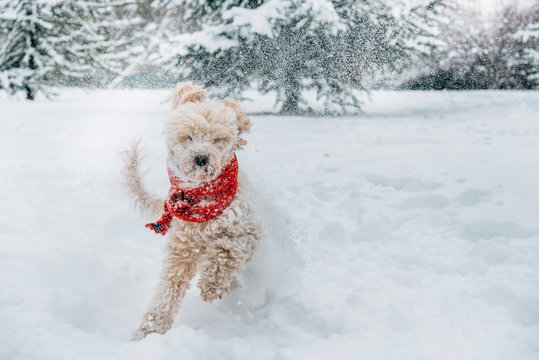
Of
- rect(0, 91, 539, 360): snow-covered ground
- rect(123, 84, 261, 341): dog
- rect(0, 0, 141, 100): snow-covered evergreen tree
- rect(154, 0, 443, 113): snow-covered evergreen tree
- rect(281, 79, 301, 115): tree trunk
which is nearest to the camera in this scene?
rect(0, 91, 539, 360): snow-covered ground

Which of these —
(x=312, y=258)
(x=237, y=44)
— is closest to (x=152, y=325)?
(x=312, y=258)

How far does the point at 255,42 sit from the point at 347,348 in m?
7.60

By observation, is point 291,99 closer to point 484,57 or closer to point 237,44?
point 237,44

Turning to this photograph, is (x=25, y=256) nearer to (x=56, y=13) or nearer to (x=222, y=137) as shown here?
(x=222, y=137)

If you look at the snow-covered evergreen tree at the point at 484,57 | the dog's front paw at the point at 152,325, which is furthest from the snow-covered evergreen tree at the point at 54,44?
the snow-covered evergreen tree at the point at 484,57

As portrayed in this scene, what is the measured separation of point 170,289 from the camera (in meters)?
3.19

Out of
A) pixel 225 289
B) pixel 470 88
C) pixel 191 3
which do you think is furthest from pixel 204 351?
pixel 470 88

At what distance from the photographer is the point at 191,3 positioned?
9570 millimetres

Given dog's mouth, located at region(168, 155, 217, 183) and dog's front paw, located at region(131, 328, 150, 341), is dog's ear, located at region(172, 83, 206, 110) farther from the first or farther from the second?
dog's front paw, located at region(131, 328, 150, 341)

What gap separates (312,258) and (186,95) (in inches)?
65.0

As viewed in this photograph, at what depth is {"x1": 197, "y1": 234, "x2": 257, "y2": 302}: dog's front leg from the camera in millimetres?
3072

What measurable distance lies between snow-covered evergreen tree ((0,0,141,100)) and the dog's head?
1066cm

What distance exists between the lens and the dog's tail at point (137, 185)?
12.4 feet

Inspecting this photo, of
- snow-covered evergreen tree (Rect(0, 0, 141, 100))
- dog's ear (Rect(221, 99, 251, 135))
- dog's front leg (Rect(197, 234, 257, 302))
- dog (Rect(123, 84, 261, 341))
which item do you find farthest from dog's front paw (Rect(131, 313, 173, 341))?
snow-covered evergreen tree (Rect(0, 0, 141, 100))
